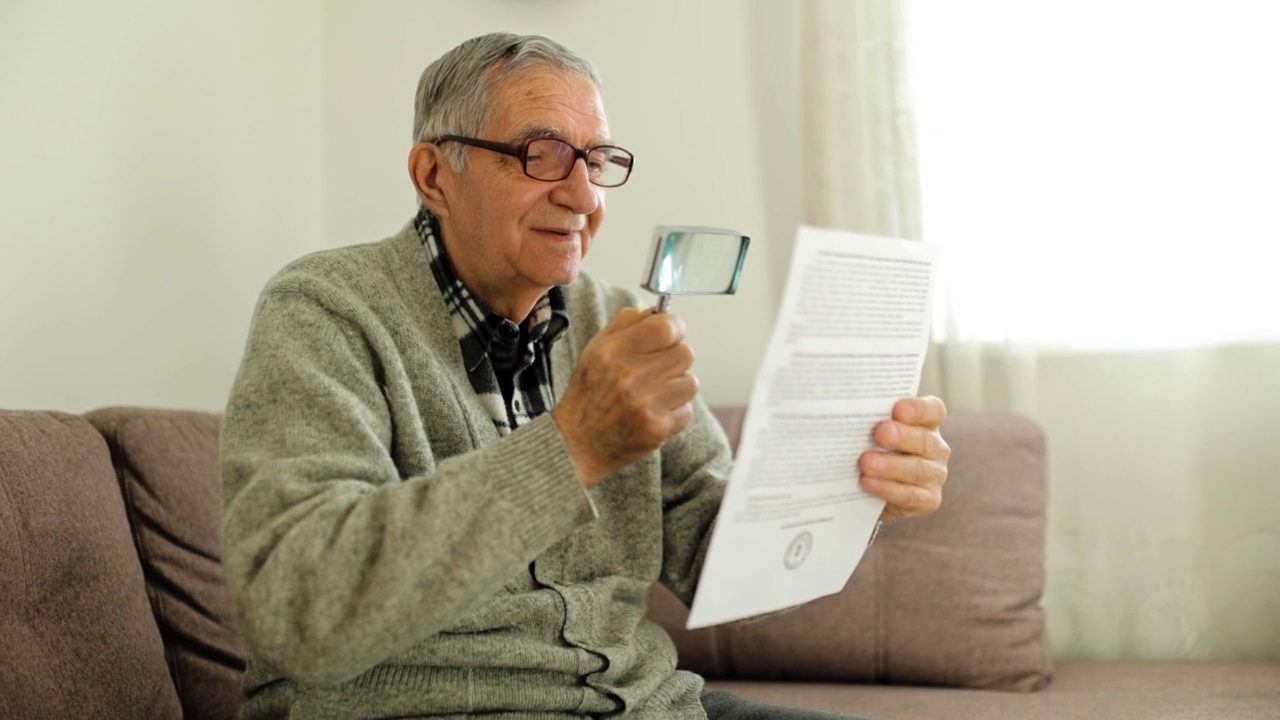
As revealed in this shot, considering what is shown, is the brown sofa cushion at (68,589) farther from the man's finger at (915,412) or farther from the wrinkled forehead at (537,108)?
the man's finger at (915,412)

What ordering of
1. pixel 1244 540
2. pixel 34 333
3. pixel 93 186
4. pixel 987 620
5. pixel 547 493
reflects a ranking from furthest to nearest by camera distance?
pixel 1244 540 < pixel 987 620 < pixel 93 186 < pixel 34 333 < pixel 547 493

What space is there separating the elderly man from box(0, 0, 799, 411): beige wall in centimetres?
68

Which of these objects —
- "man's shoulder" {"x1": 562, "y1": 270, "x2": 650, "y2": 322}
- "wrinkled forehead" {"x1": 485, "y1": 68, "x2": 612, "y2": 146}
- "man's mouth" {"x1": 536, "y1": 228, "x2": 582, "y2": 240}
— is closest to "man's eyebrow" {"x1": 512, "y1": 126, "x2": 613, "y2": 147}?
"wrinkled forehead" {"x1": 485, "y1": 68, "x2": 612, "y2": 146}

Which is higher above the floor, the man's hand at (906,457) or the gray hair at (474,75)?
the gray hair at (474,75)

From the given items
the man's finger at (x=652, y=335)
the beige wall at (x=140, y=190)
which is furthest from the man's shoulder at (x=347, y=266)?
the beige wall at (x=140, y=190)

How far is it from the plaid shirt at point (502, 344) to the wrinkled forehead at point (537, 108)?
156 mm

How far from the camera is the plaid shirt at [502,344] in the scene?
129cm

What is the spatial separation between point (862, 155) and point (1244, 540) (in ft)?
3.37

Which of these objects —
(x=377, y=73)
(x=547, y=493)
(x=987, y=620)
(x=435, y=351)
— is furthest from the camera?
(x=377, y=73)

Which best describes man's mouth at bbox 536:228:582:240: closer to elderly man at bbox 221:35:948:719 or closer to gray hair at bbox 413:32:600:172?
elderly man at bbox 221:35:948:719

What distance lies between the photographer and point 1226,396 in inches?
82.3

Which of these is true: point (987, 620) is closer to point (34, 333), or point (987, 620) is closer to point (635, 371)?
point (635, 371)

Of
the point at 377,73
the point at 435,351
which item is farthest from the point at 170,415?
the point at 377,73

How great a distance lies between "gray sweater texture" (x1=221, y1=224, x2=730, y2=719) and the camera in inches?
36.9
